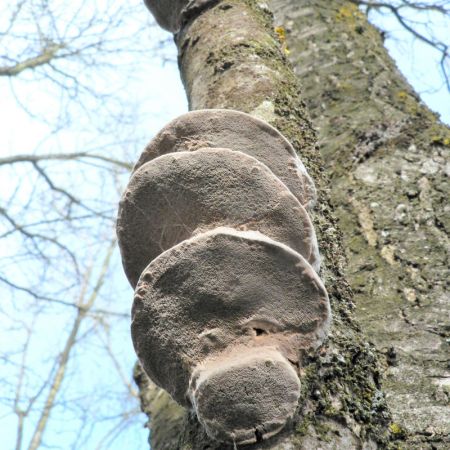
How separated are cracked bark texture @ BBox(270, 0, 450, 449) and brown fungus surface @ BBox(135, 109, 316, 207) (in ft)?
1.64

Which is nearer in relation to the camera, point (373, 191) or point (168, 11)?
point (168, 11)

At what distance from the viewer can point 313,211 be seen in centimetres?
142

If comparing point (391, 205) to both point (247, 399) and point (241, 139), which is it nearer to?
point (241, 139)

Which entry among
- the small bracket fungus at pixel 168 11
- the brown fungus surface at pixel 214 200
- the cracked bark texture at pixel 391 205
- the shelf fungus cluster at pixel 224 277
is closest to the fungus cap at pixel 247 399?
the shelf fungus cluster at pixel 224 277

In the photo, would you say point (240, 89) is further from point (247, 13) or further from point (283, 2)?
point (283, 2)

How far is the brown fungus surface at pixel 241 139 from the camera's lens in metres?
1.38

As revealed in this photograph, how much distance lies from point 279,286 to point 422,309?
86cm

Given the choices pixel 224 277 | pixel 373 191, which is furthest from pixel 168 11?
pixel 224 277

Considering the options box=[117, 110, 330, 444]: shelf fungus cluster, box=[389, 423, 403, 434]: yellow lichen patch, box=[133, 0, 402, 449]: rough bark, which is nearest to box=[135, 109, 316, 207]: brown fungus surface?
box=[117, 110, 330, 444]: shelf fungus cluster

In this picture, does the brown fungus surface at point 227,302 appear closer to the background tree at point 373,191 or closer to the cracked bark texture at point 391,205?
the background tree at point 373,191

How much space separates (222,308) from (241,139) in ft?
1.28

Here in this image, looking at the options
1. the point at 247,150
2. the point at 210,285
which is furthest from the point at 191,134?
the point at 210,285

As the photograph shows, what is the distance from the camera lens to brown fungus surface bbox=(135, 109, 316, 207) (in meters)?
1.38

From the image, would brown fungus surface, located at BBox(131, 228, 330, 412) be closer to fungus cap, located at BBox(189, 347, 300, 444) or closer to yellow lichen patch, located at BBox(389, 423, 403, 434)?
fungus cap, located at BBox(189, 347, 300, 444)
